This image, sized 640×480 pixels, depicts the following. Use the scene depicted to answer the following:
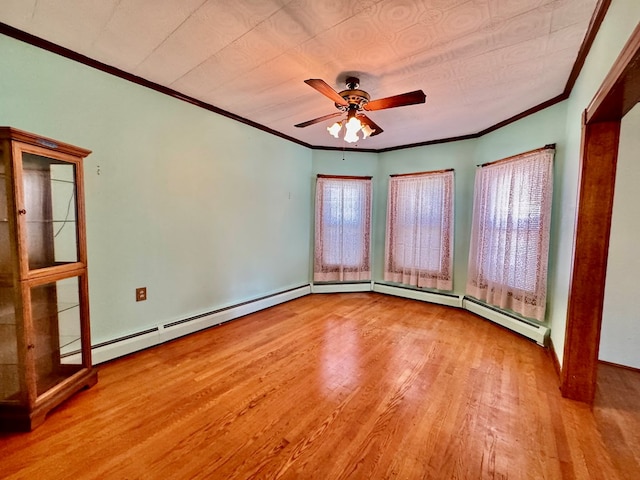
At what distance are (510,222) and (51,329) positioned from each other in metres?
4.05

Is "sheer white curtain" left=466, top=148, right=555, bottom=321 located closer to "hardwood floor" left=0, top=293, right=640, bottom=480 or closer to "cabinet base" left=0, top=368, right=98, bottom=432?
"hardwood floor" left=0, top=293, right=640, bottom=480

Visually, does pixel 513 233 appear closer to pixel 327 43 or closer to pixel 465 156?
pixel 465 156

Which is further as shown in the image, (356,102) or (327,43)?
(356,102)

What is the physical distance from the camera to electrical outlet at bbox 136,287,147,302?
2.36m

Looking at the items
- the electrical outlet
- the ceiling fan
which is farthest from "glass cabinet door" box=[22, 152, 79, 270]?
the ceiling fan

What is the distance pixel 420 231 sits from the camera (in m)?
3.95

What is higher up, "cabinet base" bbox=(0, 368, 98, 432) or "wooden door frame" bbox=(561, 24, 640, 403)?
"wooden door frame" bbox=(561, 24, 640, 403)

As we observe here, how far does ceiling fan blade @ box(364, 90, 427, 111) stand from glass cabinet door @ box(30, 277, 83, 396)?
7.99ft

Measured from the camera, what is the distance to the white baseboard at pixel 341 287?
4277 mm

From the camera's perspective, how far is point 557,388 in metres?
1.92

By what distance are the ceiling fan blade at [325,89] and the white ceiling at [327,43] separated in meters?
0.27

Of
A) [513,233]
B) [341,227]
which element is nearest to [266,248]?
[341,227]

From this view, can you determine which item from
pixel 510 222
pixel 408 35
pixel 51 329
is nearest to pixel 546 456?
pixel 510 222

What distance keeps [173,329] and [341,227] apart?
8.68 feet
